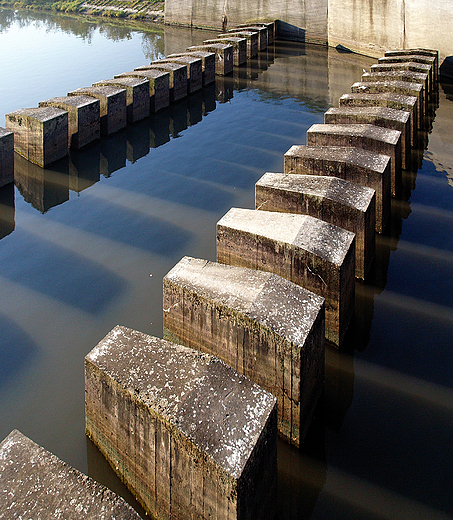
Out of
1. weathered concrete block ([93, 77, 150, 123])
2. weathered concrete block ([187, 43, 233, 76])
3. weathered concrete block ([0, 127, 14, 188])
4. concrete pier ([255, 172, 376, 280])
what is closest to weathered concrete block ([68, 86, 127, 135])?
weathered concrete block ([93, 77, 150, 123])

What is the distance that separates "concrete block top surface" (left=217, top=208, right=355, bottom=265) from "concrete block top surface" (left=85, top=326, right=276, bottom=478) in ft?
9.34

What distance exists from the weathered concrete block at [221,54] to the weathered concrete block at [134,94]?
22.2ft

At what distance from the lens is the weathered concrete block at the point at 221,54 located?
24828 millimetres

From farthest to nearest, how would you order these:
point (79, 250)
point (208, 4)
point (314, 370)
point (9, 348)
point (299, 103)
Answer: point (208, 4) < point (299, 103) < point (79, 250) < point (9, 348) < point (314, 370)

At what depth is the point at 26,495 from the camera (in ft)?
16.2

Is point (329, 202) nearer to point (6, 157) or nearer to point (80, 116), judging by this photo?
point (6, 157)

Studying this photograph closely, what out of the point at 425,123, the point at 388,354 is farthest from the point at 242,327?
the point at 425,123

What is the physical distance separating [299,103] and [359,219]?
1284cm

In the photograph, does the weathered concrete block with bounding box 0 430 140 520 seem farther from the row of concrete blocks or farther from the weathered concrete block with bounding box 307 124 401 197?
the row of concrete blocks

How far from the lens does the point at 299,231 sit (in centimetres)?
858

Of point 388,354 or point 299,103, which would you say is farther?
point 299,103

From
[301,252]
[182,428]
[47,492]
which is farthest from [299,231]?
[47,492]

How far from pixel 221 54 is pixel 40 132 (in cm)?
1243

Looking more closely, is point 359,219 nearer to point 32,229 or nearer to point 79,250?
point 79,250
